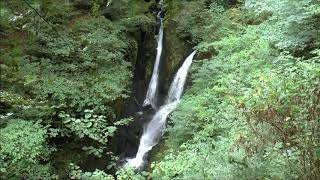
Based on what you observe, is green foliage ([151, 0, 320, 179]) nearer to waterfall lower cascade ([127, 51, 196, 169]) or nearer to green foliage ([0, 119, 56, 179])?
waterfall lower cascade ([127, 51, 196, 169])

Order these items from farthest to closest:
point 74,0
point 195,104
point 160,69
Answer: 1. point 74,0
2. point 160,69
3. point 195,104

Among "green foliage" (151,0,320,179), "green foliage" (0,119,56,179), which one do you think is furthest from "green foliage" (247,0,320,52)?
"green foliage" (0,119,56,179)

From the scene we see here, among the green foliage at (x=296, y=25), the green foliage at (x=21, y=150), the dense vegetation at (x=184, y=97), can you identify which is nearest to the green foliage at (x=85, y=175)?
the dense vegetation at (x=184, y=97)

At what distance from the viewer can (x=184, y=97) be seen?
982cm

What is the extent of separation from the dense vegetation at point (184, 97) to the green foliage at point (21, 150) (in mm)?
22

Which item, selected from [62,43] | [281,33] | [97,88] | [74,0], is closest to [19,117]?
[97,88]

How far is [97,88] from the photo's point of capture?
30.9 feet

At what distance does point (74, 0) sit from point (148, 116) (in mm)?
5778

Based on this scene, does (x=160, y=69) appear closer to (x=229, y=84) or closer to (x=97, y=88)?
(x=97, y=88)

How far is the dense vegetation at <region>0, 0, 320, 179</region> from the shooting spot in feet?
13.7

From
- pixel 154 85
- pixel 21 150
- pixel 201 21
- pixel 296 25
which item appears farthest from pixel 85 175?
pixel 201 21

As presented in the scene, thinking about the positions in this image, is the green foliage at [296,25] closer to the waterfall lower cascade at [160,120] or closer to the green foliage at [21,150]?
the waterfall lower cascade at [160,120]

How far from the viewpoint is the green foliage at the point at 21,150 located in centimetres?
657

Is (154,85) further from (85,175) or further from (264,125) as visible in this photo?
(264,125)
